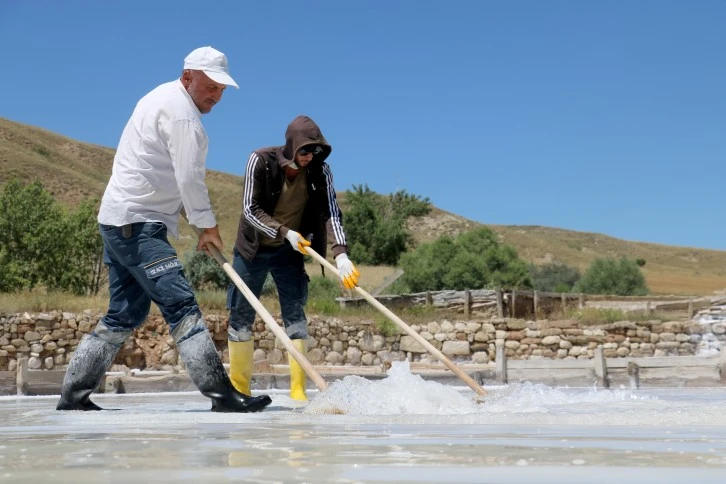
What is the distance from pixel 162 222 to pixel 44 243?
2451cm

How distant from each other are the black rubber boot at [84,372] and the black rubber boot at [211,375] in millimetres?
560

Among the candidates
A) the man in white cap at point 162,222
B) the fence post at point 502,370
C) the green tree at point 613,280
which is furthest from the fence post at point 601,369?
the green tree at point 613,280

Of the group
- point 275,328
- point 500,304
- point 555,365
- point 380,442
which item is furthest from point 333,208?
point 500,304

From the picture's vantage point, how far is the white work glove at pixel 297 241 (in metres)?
5.56

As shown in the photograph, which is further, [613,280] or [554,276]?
[554,276]

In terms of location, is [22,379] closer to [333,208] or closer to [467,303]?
[333,208]

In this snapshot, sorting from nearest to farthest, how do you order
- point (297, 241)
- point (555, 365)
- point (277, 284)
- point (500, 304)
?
point (297, 241)
point (277, 284)
point (555, 365)
point (500, 304)

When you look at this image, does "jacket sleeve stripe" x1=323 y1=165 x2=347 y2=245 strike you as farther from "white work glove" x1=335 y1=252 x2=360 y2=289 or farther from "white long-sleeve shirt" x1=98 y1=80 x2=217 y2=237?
"white long-sleeve shirt" x1=98 y1=80 x2=217 y2=237

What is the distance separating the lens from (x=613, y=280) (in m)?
48.9

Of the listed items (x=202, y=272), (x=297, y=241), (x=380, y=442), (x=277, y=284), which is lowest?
(x=380, y=442)

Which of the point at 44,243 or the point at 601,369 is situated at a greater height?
the point at 44,243

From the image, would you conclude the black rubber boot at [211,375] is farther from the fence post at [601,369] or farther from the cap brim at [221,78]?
the fence post at [601,369]

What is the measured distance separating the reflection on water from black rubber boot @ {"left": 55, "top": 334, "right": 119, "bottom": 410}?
136 millimetres

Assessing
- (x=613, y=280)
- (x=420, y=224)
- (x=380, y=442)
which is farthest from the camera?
(x=420, y=224)
